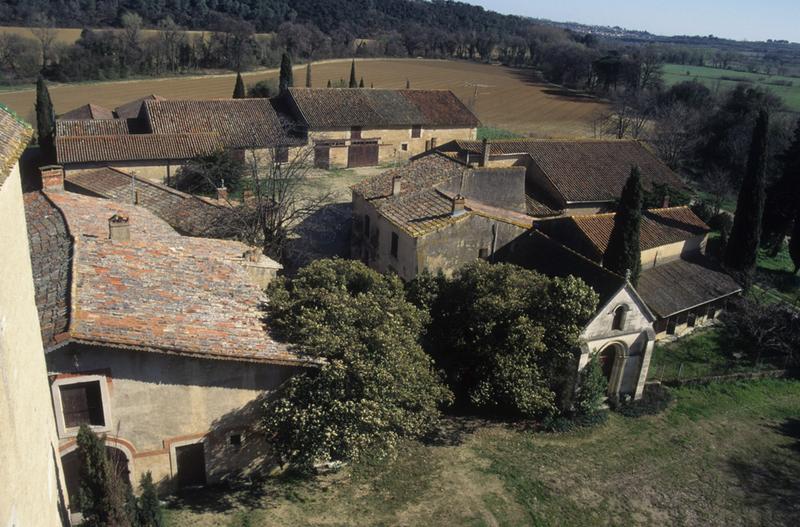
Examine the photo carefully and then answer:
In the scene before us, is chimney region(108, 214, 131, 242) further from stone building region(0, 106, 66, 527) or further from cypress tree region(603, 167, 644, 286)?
cypress tree region(603, 167, 644, 286)

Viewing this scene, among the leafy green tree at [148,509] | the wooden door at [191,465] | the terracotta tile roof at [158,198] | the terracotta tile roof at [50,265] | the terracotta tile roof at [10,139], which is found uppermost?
the terracotta tile roof at [10,139]

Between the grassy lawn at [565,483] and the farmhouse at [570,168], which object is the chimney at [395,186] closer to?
the farmhouse at [570,168]

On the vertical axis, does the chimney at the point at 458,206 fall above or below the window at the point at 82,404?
above

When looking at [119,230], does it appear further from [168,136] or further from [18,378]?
[168,136]

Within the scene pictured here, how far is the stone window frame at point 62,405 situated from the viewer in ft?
52.5

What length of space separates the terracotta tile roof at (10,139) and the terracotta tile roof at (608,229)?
80.5 ft

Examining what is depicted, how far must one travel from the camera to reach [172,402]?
17.2 m

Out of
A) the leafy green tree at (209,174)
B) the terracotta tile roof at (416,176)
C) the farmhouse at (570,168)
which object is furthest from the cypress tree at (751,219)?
the leafy green tree at (209,174)

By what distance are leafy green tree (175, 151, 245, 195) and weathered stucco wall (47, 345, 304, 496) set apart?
26312 millimetres

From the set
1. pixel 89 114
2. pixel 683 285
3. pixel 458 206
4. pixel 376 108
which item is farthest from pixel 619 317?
pixel 89 114

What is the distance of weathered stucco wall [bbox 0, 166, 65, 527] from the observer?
28.4 feet

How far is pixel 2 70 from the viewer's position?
279ft

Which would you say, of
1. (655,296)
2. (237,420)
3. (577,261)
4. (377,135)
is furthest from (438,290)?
(377,135)

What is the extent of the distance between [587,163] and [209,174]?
83.5 ft
